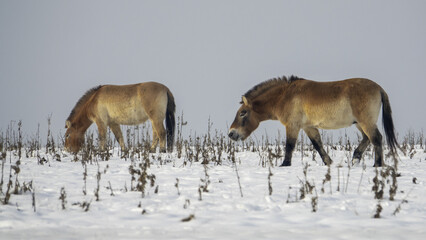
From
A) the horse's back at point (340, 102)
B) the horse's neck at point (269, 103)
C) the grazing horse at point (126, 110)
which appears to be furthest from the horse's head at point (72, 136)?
the horse's back at point (340, 102)

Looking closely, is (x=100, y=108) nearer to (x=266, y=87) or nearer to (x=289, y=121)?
(x=266, y=87)

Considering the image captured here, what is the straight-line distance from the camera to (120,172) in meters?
6.86

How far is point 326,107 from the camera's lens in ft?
26.4

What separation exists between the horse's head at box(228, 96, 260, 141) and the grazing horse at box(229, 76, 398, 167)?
22cm

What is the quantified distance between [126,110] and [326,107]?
6.10 m

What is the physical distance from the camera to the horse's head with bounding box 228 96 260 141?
9.34 m

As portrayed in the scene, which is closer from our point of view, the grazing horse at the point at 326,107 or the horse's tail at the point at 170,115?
the grazing horse at the point at 326,107

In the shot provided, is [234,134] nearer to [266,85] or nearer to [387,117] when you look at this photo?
[266,85]

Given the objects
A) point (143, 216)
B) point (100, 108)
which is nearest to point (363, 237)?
point (143, 216)

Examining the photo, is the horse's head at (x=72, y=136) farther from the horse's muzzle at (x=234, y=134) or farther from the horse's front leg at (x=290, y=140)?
the horse's front leg at (x=290, y=140)

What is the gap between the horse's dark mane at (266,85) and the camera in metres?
8.99

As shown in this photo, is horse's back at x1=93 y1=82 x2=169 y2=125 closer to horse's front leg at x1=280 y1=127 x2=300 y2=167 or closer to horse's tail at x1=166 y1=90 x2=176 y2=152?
horse's tail at x1=166 y1=90 x2=176 y2=152

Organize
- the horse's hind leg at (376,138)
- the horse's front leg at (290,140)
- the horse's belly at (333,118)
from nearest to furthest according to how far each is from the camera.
Result: 1. the horse's hind leg at (376,138)
2. the horse's belly at (333,118)
3. the horse's front leg at (290,140)

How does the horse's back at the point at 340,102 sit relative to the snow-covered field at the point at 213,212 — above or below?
above
